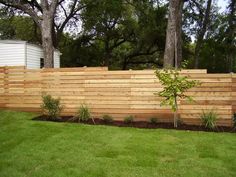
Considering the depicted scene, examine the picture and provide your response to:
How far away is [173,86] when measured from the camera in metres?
8.58

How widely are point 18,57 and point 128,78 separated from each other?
7.67 m

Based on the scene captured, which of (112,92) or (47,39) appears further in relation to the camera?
(47,39)

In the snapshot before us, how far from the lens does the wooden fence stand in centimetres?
920

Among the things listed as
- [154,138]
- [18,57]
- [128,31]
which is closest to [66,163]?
[154,138]

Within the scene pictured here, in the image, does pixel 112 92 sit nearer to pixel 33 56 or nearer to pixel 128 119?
pixel 128 119

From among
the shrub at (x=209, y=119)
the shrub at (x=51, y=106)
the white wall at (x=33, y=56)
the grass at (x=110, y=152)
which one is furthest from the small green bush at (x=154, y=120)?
the white wall at (x=33, y=56)

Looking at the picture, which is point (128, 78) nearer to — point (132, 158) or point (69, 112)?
point (69, 112)

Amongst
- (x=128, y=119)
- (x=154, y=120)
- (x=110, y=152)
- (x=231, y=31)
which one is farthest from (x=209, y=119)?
(x=231, y=31)

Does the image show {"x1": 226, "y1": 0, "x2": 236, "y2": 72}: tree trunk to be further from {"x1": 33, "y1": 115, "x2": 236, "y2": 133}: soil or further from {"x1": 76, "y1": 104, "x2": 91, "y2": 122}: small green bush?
{"x1": 76, "y1": 104, "x2": 91, "y2": 122}: small green bush

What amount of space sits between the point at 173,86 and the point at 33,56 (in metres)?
9.73

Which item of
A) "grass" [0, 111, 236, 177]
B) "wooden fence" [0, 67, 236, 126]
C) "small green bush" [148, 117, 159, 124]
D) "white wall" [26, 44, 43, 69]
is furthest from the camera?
"white wall" [26, 44, 43, 69]

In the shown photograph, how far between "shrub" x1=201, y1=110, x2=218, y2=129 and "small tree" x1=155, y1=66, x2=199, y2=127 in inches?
23.7

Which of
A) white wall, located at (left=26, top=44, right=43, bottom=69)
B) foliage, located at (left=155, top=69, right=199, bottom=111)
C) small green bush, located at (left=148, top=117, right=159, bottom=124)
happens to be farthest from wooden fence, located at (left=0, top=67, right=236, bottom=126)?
white wall, located at (left=26, top=44, right=43, bottom=69)

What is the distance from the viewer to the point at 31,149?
6.66 m
